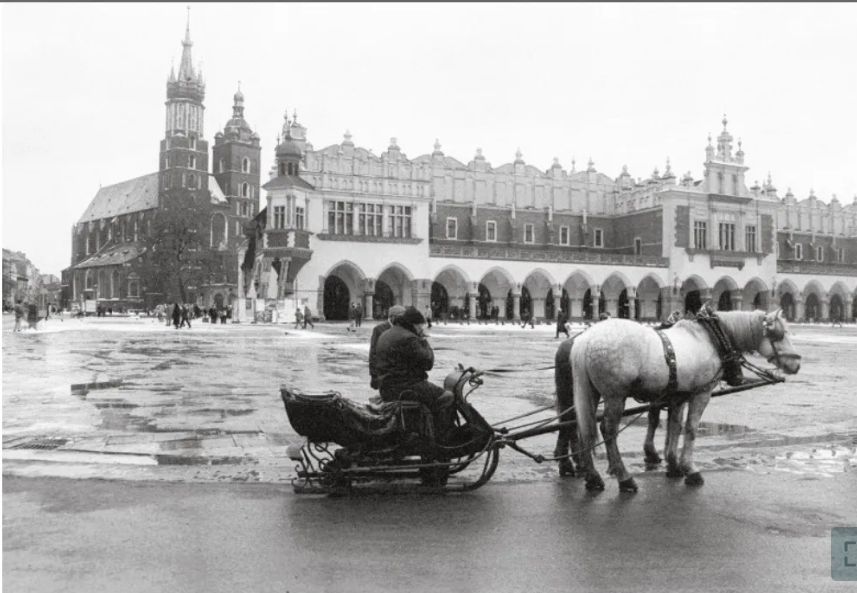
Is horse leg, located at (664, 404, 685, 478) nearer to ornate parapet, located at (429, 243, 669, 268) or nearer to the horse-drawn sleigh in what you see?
the horse-drawn sleigh

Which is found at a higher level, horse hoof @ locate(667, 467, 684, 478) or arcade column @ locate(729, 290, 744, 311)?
arcade column @ locate(729, 290, 744, 311)

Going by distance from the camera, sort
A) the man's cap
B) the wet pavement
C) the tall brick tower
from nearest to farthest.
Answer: the wet pavement, the man's cap, the tall brick tower

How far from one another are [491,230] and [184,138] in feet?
189

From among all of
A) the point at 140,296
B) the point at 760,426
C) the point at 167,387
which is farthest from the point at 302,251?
the point at 140,296

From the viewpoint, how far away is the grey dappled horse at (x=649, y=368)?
6234mm

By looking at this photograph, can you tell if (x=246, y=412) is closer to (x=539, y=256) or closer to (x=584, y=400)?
(x=584, y=400)

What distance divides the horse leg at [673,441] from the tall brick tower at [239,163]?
4054 inches

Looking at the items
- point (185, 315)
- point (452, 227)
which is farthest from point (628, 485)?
point (452, 227)

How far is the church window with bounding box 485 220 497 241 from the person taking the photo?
2367 inches

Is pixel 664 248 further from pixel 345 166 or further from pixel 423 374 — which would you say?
pixel 423 374

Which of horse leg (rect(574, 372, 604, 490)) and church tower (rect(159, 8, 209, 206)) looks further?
church tower (rect(159, 8, 209, 206))

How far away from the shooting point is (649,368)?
629 cm

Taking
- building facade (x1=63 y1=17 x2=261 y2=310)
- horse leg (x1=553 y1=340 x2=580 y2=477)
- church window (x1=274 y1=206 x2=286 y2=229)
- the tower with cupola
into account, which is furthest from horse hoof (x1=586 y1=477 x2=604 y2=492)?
building facade (x1=63 y1=17 x2=261 y2=310)

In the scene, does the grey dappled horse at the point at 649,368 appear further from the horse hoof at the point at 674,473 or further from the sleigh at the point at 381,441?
the sleigh at the point at 381,441
